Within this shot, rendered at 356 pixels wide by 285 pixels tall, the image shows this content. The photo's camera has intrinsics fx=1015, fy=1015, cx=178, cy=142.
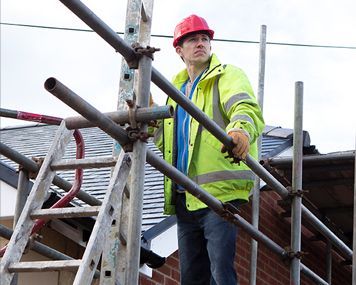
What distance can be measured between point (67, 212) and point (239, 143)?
1.07 meters

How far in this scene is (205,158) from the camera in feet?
18.3

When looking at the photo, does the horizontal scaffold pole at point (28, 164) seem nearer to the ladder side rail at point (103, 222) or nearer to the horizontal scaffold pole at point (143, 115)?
the horizontal scaffold pole at point (143, 115)

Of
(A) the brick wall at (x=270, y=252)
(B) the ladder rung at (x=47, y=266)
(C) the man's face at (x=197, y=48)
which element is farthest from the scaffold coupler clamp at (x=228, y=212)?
(A) the brick wall at (x=270, y=252)

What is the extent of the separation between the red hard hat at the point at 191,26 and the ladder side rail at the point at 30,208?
1.15 metres

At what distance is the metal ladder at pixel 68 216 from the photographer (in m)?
4.21

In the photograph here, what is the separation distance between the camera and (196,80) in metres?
5.81

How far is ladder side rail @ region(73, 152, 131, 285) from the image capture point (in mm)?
4121

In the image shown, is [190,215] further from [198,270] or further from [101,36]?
[101,36]

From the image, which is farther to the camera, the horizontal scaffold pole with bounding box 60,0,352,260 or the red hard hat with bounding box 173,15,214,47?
the red hard hat with bounding box 173,15,214,47

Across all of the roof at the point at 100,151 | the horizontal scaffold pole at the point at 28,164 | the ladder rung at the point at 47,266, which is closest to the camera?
the ladder rung at the point at 47,266

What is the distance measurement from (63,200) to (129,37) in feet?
2.99

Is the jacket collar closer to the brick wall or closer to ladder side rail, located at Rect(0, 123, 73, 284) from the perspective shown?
ladder side rail, located at Rect(0, 123, 73, 284)

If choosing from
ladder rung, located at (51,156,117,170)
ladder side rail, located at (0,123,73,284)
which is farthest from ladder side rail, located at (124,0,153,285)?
ladder side rail, located at (0,123,73,284)

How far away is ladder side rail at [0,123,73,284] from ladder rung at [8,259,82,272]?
0.14 ft
